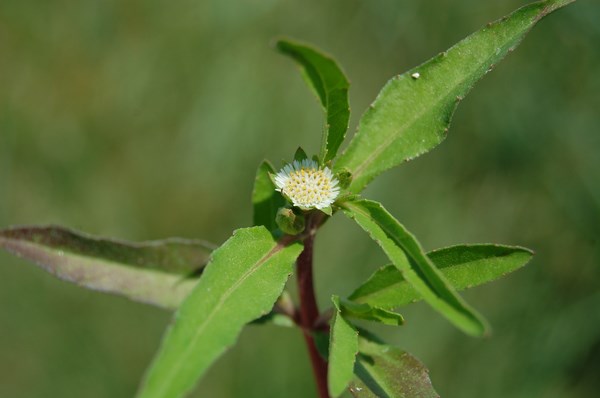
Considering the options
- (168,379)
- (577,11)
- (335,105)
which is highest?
(577,11)

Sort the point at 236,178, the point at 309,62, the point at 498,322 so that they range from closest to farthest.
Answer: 1. the point at 309,62
2. the point at 498,322
3. the point at 236,178

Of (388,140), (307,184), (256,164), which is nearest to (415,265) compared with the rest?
(307,184)

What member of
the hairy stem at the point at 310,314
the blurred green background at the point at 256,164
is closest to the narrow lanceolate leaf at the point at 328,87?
the hairy stem at the point at 310,314

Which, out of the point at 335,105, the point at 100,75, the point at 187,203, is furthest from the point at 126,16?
the point at 335,105

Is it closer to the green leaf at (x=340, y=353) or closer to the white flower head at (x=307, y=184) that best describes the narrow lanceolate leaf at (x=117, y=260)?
the white flower head at (x=307, y=184)

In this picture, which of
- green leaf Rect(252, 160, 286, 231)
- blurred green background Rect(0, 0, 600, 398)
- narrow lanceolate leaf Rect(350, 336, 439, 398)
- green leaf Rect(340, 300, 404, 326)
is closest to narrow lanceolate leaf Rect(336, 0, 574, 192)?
green leaf Rect(252, 160, 286, 231)

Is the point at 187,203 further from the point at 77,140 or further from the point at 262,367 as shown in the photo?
the point at 262,367
